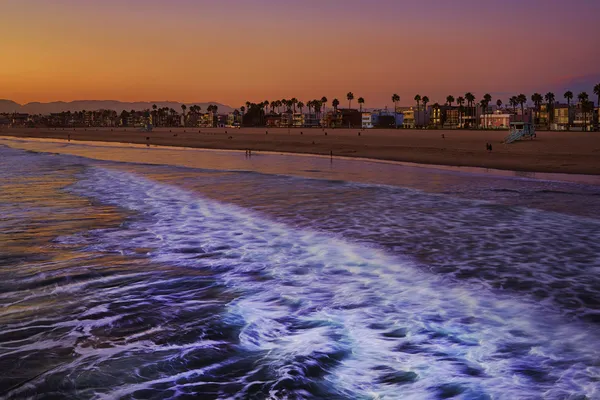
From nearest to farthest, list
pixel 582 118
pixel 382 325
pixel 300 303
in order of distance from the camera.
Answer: pixel 382 325 < pixel 300 303 < pixel 582 118

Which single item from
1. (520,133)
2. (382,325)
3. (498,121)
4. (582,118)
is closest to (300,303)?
(382,325)

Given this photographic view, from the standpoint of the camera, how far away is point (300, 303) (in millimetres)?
7445

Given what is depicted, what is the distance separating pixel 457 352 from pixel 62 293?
18.9 ft

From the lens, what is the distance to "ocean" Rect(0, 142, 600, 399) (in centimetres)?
504

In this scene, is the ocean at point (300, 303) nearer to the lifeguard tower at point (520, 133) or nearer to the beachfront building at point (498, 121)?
the lifeguard tower at point (520, 133)

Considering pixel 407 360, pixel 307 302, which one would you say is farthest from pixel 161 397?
pixel 307 302

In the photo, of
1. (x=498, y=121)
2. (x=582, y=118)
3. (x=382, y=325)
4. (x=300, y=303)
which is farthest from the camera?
(x=498, y=121)

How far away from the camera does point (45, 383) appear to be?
4.89 m

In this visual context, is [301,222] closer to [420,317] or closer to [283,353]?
[420,317]

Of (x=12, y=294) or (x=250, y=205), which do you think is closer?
(x=12, y=294)

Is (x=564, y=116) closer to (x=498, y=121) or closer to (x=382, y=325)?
(x=498, y=121)

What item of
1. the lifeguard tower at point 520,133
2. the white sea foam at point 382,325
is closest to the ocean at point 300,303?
the white sea foam at point 382,325

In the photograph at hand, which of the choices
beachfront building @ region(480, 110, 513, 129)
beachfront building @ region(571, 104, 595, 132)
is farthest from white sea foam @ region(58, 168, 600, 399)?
beachfront building @ region(480, 110, 513, 129)

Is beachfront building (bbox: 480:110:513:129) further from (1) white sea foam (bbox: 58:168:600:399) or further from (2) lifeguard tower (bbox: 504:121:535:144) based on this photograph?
(1) white sea foam (bbox: 58:168:600:399)
